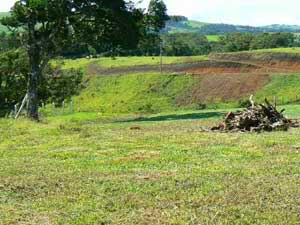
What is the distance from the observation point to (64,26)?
36125 millimetres

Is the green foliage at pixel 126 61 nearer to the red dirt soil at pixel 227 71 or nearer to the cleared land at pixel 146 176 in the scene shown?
the red dirt soil at pixel 227 71

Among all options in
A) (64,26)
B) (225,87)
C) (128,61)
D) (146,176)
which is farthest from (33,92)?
(128,61)

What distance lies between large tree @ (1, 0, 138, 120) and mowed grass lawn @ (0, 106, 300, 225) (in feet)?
49.9

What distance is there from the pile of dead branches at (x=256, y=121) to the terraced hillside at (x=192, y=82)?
27.9m

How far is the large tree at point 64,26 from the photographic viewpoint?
3469 cm

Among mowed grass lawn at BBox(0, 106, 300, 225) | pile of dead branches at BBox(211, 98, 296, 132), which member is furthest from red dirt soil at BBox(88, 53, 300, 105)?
mowed grass lawn at BBox(0, 106, 300, 225)

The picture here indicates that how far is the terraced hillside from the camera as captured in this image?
188 ft

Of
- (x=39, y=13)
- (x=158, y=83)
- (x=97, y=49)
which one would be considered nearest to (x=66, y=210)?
(x=39, y=13)

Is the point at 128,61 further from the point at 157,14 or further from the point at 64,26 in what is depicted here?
the point at 64,26

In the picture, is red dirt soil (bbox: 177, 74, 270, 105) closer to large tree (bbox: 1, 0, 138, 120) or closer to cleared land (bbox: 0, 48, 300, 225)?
large tree (bbox: 1, 0, 138, 120)

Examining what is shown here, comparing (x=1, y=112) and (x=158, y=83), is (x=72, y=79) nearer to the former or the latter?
(x=1, y=112)

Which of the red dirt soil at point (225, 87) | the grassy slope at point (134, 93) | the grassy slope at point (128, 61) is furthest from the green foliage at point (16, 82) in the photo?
the grassy slope at point (128, 61)

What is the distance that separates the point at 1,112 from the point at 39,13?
15.1 m

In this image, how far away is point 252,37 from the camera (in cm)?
10575
